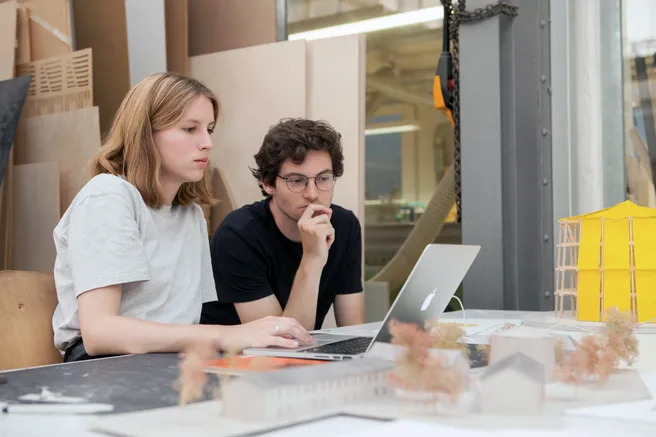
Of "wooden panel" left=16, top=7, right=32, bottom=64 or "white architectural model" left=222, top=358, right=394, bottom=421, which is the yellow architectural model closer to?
"white architectural model" left=222, top=358, right=394, bottom=421

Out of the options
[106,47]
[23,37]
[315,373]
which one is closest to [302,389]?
[315,373]

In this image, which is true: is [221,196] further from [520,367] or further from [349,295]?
[520,367]

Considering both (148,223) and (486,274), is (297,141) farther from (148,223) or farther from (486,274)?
(486,274)

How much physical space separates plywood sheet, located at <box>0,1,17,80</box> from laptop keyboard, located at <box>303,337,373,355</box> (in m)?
2.45

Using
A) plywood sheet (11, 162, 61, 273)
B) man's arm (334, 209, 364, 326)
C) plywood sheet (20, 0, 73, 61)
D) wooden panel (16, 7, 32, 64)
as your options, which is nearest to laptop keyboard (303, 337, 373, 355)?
man's arm (334, 209, 364, 326)

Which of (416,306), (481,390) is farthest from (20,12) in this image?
(481,390)

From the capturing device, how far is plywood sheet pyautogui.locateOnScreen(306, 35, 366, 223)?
2.97 metres

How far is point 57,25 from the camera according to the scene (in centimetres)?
326

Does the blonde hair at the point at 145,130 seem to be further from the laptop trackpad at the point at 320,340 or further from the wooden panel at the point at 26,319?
the laptop trackpad at the point at 320,340

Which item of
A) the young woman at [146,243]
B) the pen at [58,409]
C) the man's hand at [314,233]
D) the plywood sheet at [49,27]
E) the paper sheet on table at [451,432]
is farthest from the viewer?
the plywood sheet at [49,27]

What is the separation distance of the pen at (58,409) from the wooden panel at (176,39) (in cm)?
282

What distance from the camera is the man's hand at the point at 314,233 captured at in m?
1.96

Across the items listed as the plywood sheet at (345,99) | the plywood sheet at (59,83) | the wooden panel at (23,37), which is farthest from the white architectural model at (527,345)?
the wooden panel at (23,37)

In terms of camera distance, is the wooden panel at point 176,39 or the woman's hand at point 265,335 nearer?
the woman's hand at point 265,335
